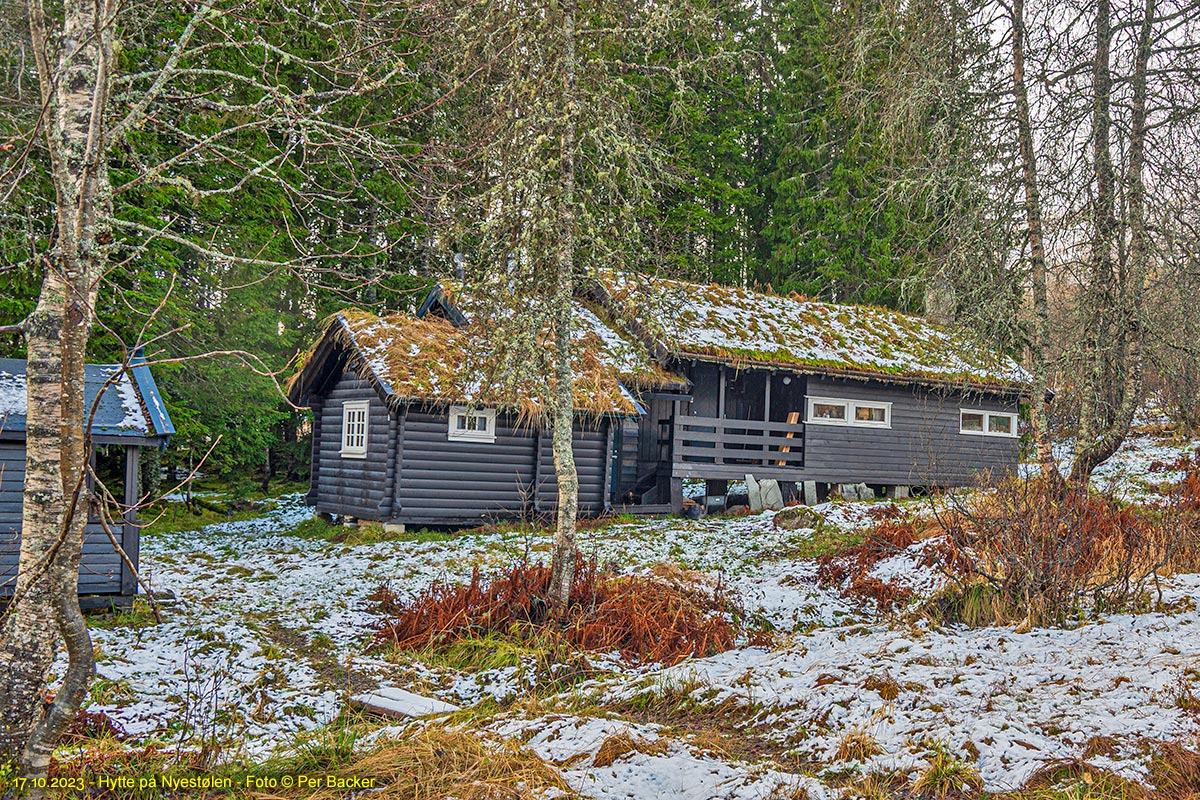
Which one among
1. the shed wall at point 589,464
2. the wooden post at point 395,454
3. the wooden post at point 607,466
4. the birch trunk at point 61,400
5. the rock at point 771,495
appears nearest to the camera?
the birch trunk at point 61,400

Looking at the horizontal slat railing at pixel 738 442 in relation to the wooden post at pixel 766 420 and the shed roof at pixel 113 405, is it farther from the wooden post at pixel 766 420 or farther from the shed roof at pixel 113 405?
the shed roof at pixel 113 405

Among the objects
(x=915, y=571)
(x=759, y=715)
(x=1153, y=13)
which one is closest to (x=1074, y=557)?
Result: (x=915, y=571)

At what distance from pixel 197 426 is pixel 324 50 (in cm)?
1147

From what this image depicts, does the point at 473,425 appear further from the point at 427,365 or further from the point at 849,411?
the point at 849,411

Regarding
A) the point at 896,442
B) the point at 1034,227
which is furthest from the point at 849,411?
the point at 1034,227

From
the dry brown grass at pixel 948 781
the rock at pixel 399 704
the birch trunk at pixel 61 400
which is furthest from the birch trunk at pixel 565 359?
the birch trunk at pixel 61 400

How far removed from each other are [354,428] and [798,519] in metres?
9.64

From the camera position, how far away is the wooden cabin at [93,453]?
374 inches

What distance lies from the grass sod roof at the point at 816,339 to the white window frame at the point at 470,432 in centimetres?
352

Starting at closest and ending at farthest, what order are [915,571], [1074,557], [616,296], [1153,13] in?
1. [1074,557]
2. [616,296]
3. [915,571]
4. [1153,13]

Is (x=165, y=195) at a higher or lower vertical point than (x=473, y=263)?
higher

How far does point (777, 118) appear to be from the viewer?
33875mm

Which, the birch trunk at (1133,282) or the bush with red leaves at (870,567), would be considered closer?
the bush with red leaves at (870,567)

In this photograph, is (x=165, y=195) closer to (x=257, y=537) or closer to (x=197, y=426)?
(x=197, y=426)
